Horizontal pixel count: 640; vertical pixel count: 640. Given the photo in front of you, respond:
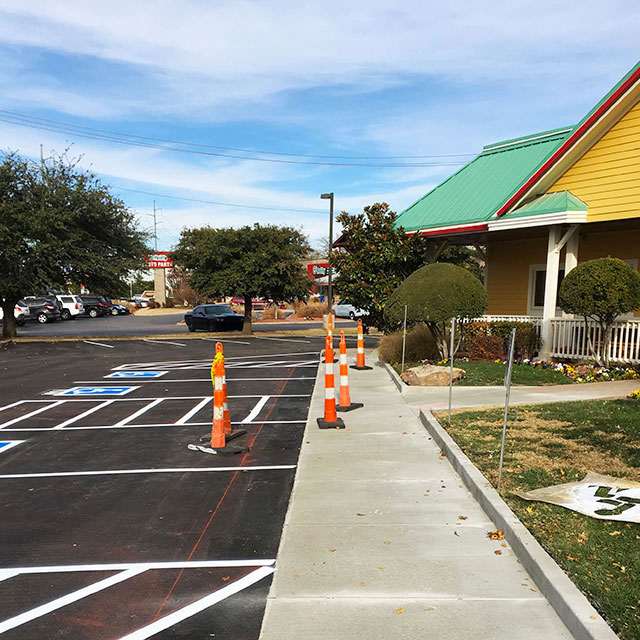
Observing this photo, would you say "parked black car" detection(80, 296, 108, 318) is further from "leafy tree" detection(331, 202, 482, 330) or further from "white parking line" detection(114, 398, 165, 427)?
"white parking line" detection(114, 398, 165, 427)

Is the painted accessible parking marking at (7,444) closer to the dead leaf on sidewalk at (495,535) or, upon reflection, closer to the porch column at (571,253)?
the dead leaf on sidewalk at (495,535)

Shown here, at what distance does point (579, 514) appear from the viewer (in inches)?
Answer: 195

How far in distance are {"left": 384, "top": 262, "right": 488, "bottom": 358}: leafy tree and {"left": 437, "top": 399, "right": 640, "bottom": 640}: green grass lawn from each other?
447 cm

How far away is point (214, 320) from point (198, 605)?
27.4 metres

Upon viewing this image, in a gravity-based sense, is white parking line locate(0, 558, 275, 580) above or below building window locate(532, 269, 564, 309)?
below

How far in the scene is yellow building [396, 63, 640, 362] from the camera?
523 inches

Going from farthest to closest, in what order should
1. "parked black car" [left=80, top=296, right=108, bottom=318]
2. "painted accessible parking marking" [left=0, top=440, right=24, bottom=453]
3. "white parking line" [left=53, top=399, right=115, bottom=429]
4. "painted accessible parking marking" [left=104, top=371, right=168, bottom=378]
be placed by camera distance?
"parked black car" [left=80, top=296, right=108, bottom=318]
"painted accessible parking marking" [left=104, top=371, right=168, bottom=378]
"white parking line" [left=53, top=399, right=115, bottom=429]
"painted accessible parking marking" [left=0, top=440, right=24, bottom=453]

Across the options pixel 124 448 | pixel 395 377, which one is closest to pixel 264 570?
pixel 124 448

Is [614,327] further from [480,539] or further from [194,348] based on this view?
[194,348]

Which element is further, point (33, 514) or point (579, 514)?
point (33, 514)

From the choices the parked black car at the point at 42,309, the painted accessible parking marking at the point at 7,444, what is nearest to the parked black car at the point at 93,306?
the parked black car at the point at 42,309

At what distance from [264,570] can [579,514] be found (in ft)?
8.50

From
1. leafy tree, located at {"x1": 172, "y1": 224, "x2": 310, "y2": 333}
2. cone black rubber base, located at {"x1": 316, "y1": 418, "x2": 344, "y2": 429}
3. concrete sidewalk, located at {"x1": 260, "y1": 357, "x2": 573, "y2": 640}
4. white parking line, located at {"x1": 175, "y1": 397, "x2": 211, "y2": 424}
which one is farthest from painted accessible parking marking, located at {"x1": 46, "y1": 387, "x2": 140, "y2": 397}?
leafy tree, located at {"x1": 172, "y1": 224, "x2": 310, "y2": 333}

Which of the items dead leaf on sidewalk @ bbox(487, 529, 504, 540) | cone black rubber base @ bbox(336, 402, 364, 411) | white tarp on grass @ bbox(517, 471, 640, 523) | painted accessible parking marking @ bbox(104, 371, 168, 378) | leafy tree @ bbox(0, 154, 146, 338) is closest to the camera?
dead leaf on sidewalk @ bbox(487, 529, 504, 540)
